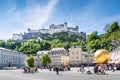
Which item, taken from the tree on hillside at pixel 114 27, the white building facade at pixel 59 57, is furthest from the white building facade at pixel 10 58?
the tree on hillside at pixel 114 27

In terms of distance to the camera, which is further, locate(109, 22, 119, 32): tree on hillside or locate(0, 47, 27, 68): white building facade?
locate(109, 22, 119, 32): tree on hillside

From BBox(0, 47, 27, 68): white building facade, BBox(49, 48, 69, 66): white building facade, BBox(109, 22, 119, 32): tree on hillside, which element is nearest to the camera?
BBox(0, 47, 27, 68): white building facade

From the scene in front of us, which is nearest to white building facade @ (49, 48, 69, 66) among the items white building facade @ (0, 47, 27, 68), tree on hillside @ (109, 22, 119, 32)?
white building facade @ (0, 47, 27, 68)

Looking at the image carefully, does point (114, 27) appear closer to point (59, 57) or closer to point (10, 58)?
point (59, 57)

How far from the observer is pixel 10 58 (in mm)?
159750

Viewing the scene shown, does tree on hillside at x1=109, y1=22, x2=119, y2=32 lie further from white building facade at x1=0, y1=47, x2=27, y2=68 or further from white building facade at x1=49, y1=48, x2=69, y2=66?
white building facade at x1=0, y1=47, x2=27, y2=68

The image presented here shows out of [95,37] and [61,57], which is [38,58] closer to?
[61,57]

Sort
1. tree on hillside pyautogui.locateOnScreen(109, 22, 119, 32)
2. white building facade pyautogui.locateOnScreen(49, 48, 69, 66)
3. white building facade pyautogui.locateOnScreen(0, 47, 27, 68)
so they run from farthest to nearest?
1. white building facade pyautogui.locateOnScreen(49, 48, 69, 66)
2. tree on hillside pyautogui.locateOnScreen(109, 22, 119, 32)
3. white building facade pyautogui.locateOnScreen(0, 47, 27, 68)

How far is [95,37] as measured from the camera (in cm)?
16000

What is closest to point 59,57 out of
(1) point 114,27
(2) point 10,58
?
(2) point 10,58

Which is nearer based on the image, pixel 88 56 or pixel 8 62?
pixel 8 62

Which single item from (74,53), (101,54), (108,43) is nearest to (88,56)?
(74,53)

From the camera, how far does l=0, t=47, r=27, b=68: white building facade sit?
148238 millimetres

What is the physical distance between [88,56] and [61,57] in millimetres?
15698
